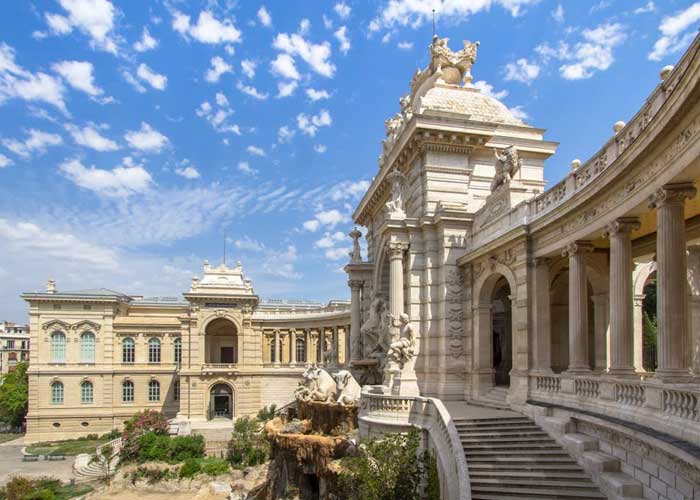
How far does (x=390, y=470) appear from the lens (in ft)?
49.4

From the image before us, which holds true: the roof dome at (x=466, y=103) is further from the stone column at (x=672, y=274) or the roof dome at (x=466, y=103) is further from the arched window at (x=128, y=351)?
the arched window at (x=128, y=351)

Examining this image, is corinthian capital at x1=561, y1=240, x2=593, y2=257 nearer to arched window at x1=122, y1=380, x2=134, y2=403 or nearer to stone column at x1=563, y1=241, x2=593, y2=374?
stone column at x1=563, y1=241, x2=593, y2=374

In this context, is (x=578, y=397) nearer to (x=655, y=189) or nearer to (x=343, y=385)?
(x=655, y=189)

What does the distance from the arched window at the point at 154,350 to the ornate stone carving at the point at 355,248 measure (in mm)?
31634

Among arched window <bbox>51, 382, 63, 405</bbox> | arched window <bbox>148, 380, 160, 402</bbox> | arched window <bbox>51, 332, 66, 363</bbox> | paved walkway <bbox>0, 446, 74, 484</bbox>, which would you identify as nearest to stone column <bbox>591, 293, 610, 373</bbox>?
Result: paved walkway <bbox>0, 446, 74, 484</bbox>

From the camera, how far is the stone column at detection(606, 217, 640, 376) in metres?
14.2

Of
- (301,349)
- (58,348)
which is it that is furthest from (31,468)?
(301,349)

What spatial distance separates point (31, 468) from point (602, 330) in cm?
4234

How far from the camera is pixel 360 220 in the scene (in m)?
39.1

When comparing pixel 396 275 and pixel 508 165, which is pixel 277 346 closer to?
pixel 396 275

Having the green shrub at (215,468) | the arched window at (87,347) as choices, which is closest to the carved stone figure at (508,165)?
the green shrub at (215,468)

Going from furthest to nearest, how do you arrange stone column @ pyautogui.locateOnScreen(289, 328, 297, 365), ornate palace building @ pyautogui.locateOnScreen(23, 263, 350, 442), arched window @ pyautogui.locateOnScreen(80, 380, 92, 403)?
stone column @ pyautogui.locateOnScreen(289, 328, 297, 365), arched window @ pyautogui.locateOnScreen(80, 380, 92, 403), ornate palace building @ pyautogui.locateOnScreen(23, 263, 350, 442)

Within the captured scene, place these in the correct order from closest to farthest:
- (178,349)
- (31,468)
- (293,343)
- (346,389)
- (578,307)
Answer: (578,307) < (346,389) < (31,468) < (293,343) < (178,349)

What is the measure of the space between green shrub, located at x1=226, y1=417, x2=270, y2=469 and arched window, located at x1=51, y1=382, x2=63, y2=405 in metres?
20.7
